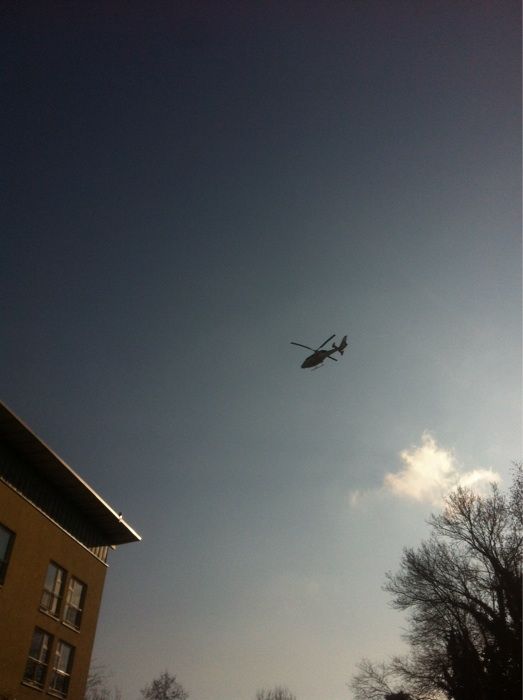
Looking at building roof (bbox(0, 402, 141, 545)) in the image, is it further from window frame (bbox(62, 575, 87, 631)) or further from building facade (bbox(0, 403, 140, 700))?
window frame (bbox(62, 575, 87, 631))

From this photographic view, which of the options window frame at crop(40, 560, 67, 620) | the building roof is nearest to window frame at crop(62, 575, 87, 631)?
window frame at crop(40, 560, 67, 620)

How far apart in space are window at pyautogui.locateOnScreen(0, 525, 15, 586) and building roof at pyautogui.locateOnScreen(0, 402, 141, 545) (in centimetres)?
376

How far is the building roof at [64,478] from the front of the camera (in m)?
23.5

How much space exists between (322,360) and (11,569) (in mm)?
17224

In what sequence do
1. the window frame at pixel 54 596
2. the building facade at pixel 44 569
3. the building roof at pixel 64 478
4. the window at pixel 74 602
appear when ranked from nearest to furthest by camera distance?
1. the building facade at pixel 44 569
2. the building roof at pixel 64 478
3. the window frame at pixel 54 596
4. the window at pixel 74 602

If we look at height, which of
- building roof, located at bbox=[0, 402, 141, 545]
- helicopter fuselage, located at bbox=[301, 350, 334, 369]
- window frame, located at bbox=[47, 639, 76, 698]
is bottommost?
window frame, located at bbox=[47, 639, 76, 698]

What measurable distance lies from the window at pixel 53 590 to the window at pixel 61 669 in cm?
185

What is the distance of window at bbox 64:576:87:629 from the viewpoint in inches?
1030

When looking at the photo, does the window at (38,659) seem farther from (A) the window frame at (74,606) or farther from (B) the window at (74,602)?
(B) the window at (74,602)

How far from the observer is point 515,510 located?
2856 cm

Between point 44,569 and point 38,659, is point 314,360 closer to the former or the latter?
point 44,569

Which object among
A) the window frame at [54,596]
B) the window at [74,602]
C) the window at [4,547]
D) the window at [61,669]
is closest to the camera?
the window at [4,547]

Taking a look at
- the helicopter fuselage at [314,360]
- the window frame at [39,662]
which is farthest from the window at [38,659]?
the helicopter fuselage at [314,360]

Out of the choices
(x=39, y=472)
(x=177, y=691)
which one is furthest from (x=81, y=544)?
(x=177, y=691)
